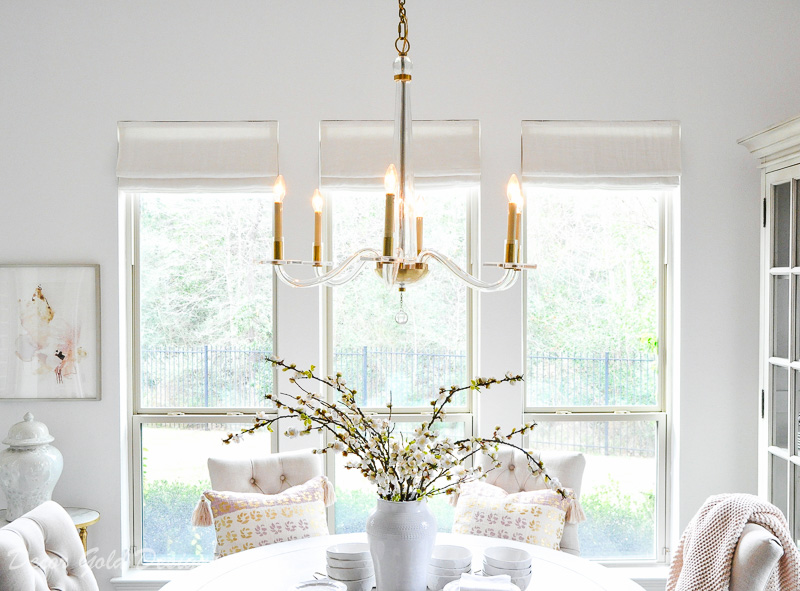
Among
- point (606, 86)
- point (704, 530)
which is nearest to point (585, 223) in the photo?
point (606, 86)

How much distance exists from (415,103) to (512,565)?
6.81 ft

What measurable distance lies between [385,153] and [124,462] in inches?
71.3

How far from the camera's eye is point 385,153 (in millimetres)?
3188

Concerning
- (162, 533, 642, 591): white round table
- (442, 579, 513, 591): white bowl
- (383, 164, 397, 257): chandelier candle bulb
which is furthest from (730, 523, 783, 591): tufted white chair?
(383, 164, 397, 257): chandelier candle bulb

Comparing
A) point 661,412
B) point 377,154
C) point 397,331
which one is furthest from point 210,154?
point 661,412

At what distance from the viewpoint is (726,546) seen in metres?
1.76

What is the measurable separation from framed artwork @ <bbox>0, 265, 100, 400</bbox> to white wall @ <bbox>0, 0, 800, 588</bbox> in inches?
2.1

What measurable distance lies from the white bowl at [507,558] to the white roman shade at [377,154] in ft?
5.60

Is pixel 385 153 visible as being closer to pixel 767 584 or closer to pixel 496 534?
pixel 496 534

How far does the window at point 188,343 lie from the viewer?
3311mm

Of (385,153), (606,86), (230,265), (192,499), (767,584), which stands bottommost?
(192,499)

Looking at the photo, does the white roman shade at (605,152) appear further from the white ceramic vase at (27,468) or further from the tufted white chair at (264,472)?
the white ceramic vase at (27,468)

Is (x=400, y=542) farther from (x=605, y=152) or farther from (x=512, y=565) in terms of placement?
(x=605, y=152)

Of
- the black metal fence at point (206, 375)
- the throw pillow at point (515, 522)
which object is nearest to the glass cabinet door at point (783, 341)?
the throw pillow at point (515, 522)
